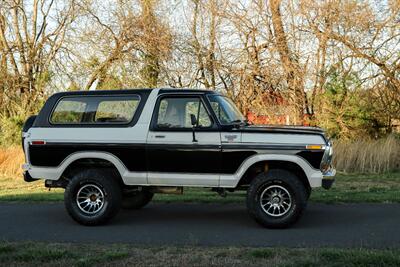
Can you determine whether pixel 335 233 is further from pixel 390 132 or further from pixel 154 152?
pixel 390 132

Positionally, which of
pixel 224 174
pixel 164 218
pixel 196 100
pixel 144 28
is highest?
pixel 144 28

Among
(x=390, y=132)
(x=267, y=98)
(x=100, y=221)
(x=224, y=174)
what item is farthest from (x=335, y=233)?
(x=390, y=132)

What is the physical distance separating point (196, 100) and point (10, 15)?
1942 cm

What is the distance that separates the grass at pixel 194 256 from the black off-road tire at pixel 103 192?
1.78 meters

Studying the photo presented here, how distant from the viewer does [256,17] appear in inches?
722

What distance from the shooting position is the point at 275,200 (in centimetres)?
802

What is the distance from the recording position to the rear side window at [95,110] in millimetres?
8648

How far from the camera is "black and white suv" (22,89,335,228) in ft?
26.1

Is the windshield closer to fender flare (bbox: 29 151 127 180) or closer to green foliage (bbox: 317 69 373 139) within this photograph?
fender flare (bbox: 29 151 127 180)

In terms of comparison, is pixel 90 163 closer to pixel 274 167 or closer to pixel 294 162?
pixel 274 167

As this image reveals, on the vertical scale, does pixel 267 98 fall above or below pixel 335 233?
above

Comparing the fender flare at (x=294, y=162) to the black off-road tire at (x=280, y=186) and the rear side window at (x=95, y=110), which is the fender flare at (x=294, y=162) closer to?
the black off-road tire at (x=280, y=186)

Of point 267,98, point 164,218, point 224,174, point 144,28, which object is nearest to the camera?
point 224,174

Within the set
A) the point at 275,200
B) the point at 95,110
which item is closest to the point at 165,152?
the point at 95,110
